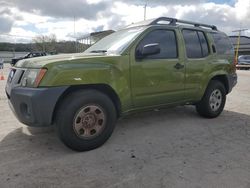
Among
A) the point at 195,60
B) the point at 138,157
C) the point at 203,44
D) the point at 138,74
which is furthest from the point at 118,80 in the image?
the point at 203,44

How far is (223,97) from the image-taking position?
5375 millimetres

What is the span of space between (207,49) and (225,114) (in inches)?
67.4

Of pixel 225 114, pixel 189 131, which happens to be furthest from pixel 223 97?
pixel 189 131

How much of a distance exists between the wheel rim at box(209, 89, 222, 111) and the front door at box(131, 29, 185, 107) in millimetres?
944

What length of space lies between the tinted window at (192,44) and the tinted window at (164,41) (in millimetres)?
336

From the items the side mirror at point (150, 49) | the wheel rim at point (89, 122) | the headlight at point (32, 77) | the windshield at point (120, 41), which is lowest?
the wheel rim at point (89, 122)

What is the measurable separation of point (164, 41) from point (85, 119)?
1962 millimetres

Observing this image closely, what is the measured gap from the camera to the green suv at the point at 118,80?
3.15m

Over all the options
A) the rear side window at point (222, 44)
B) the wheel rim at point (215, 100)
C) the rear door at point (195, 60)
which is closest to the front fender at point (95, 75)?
the rear door at point (195, 60)

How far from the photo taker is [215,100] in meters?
5.28

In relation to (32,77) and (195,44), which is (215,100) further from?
(32,77)

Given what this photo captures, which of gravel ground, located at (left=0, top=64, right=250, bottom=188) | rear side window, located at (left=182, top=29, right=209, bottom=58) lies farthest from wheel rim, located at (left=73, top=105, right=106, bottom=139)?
rear side window, located at (left=182, top=29, right=209, bottom=58)

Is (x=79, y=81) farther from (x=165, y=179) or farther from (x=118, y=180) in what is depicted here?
(x=165, y=179)

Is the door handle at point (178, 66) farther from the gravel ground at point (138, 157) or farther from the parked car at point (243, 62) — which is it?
the parked car at point (243, 62)
